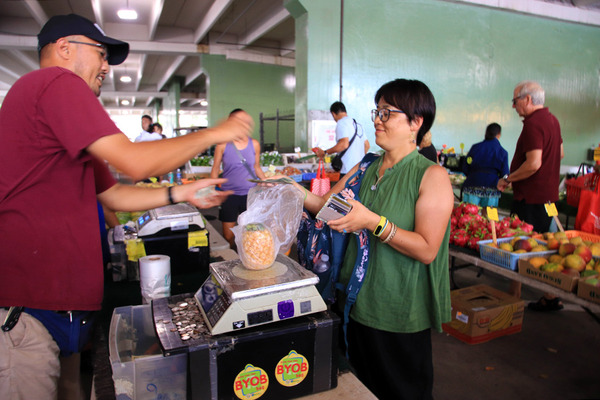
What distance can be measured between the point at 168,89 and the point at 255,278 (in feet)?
74.7

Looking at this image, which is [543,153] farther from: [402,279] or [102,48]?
[102,48]

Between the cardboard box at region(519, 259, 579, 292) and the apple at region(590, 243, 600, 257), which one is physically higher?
the apple at region(590, 243, 600, 257)

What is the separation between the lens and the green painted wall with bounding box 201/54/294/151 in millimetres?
12891

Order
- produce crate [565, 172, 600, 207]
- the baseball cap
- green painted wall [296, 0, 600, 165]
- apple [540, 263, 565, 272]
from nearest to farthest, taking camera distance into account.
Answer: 1. the baseball cap
2. apple [540, 263, 565, 272]
3. produce crate [565, 172, 600, 207]
4. green painted wall [296, 0, 600, 165]

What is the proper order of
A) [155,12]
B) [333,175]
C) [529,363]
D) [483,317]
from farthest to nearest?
1. [155,12]
2. [333,175]
3. [483,317]
4. [529,363]

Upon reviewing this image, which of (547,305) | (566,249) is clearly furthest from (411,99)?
(547,305)

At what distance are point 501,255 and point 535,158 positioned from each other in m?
1.29

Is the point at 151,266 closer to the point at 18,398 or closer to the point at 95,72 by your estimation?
the point at 18,398

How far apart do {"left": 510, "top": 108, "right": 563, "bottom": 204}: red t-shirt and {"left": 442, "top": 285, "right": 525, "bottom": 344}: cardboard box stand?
0.99 metres

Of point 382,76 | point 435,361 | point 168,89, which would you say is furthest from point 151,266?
point 168,89

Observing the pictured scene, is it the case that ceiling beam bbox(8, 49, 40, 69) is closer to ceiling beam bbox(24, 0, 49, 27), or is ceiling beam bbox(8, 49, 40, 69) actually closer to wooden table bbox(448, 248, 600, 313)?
ceiling beam bbox(24, 0, 49, 27)

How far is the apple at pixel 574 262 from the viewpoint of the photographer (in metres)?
2.33

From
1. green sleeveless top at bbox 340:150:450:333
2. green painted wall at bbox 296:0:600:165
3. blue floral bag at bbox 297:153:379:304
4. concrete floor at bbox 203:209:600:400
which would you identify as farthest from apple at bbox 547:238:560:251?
green painted wall at bbox 296:0:600:165

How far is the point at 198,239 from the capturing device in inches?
83.5
